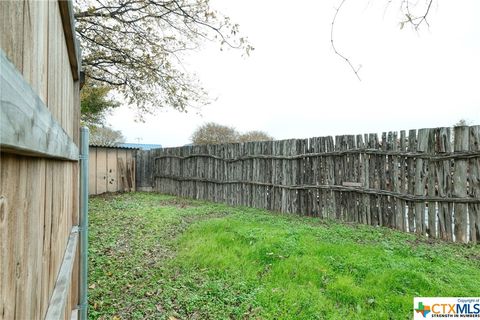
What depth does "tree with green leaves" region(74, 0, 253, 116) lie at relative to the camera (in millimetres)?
4836

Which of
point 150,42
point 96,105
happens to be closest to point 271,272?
point 150,42

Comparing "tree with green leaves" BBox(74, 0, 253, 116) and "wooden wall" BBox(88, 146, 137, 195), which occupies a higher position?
"tree with green leaves" BBox(74, 0, 253, 116)

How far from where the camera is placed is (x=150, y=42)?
19.3 ft

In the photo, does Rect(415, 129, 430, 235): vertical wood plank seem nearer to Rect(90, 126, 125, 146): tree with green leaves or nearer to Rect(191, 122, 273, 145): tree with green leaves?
Rect(191, 122, 273, 145): tree with green leaves

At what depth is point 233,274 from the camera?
3.46m

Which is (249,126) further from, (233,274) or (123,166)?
(233,274)

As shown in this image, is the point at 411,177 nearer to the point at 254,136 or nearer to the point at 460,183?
the point at 460,183

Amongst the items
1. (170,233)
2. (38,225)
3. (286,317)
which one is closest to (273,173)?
(170,233)

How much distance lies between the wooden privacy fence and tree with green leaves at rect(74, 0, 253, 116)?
2.44m

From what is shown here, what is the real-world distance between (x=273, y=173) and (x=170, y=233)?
3.16 metres

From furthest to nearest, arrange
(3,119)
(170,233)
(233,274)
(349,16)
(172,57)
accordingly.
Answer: (172,57)
(170,233)
(233,274)
(349,16)
(3,119)

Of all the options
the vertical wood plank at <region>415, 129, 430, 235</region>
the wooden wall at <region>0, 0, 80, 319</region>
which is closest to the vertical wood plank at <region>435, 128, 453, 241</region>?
the vertical wood plank at <region>415, 129, 430, 235</region>


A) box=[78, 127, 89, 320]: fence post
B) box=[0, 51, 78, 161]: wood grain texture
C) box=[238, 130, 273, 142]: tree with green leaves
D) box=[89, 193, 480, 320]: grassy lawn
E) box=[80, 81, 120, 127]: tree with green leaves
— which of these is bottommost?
box=[89, 193, 480, 320]: grassy lawn

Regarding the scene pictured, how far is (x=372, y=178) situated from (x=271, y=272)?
3101 mm
